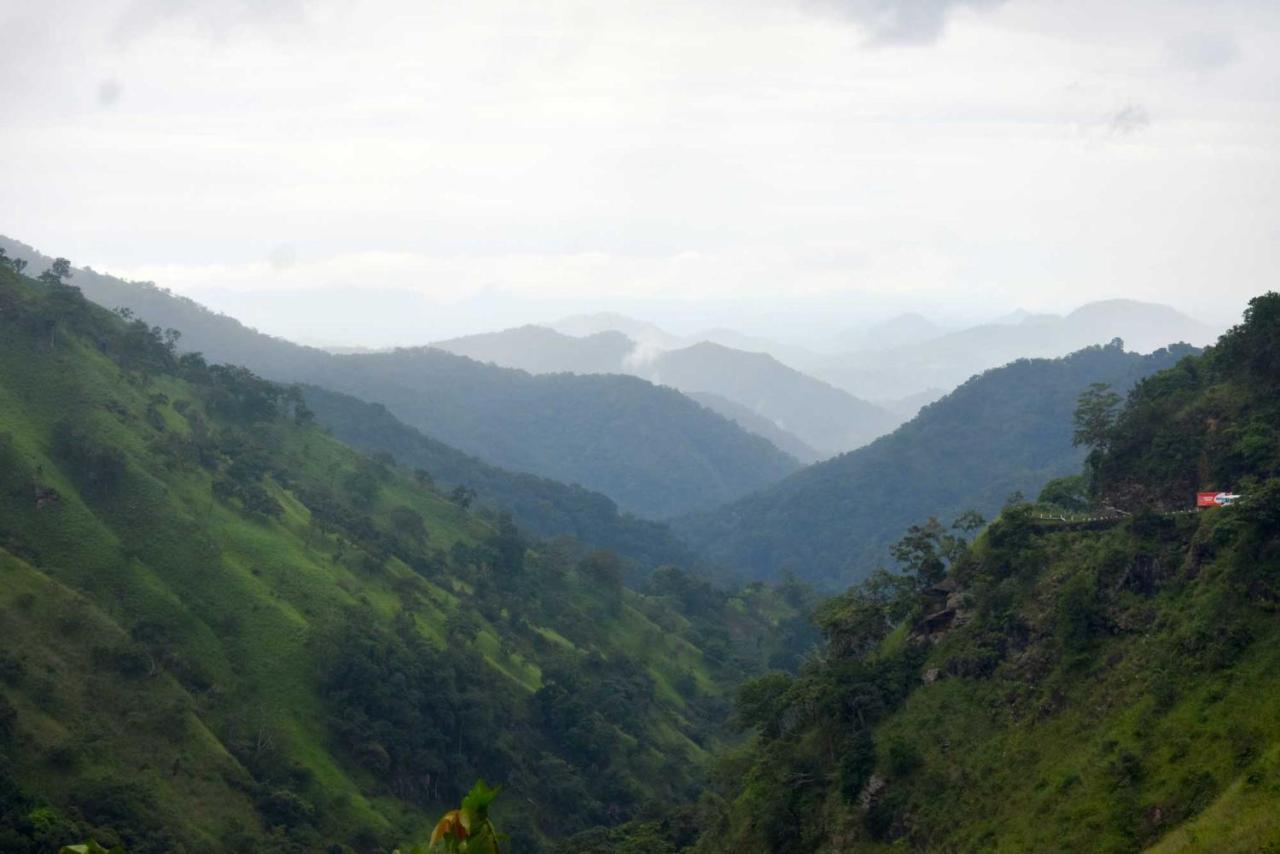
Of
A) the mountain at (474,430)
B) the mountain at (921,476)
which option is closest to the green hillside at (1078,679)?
the mountain at (921,476)

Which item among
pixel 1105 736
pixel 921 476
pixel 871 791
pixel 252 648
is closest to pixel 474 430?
pixel 921 476

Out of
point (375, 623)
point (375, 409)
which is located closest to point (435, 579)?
point (375, 623)

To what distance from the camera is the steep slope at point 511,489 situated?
113 metres

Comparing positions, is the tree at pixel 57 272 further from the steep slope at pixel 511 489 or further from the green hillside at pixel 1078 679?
the green hillside at pixel 1078 679

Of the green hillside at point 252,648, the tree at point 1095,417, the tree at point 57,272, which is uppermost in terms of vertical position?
the tree at point 57,272

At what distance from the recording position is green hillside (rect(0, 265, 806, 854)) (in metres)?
38.3

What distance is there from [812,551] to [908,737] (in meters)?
103

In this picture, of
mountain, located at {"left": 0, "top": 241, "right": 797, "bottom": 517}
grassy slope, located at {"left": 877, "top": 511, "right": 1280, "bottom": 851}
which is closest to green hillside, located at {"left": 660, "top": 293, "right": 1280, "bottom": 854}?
grassy slope, located at {"left": 877, "top": 511, "right": 1280, "bottom": 851}

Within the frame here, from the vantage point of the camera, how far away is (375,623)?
51438 millimetres

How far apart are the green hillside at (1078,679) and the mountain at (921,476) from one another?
82970 millimetres

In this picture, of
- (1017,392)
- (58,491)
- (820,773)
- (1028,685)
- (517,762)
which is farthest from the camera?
(1017,392)

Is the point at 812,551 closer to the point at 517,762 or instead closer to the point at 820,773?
the point at 517,762

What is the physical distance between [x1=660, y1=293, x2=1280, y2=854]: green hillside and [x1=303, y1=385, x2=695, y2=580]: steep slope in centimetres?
7374

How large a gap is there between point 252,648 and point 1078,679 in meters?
33.3
